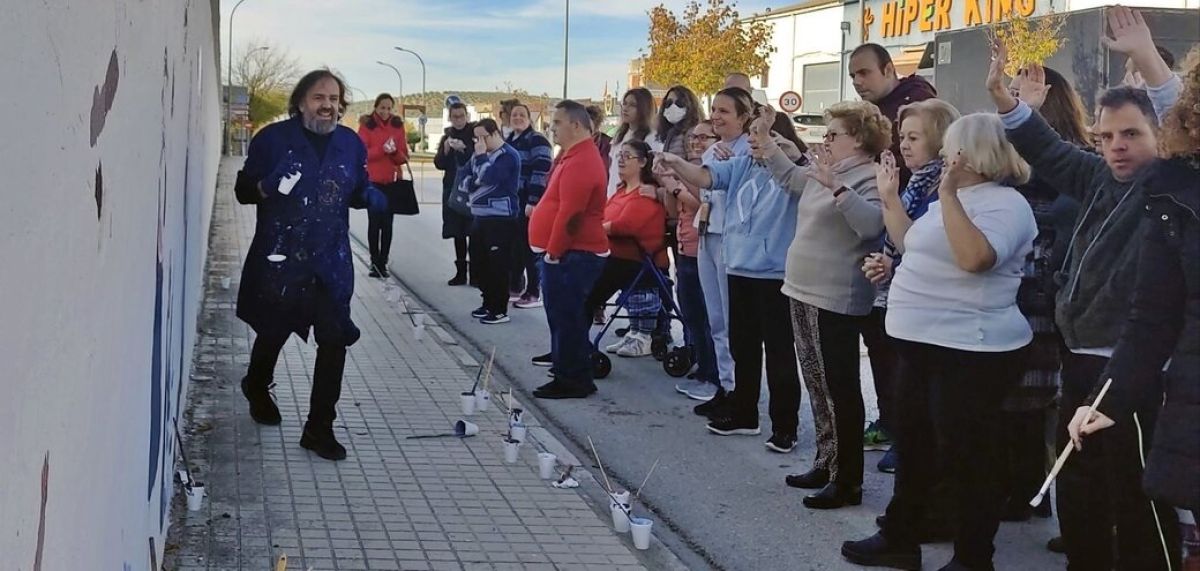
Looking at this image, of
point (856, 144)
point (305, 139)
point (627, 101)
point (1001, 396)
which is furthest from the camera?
point (627, 101)

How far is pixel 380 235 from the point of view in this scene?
13453 mm

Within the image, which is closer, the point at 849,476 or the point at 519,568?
the point at 519,568

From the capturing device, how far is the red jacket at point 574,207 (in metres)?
7.66

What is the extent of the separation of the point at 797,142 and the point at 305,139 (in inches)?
97.3

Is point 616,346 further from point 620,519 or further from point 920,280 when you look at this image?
point 920,280

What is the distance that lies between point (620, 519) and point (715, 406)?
7.62 feet

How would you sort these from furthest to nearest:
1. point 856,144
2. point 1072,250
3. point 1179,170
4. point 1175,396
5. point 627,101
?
point 627,101
point 856,144
point 1072,250
point 1179,170
point 1175,396

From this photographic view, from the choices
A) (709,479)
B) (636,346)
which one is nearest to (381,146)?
(636,346)

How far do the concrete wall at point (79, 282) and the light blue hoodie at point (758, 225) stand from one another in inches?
128

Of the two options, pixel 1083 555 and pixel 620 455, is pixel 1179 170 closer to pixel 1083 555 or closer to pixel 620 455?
pixel 1083 555

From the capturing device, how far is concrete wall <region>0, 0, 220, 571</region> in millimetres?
1528

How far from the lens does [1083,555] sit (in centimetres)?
438

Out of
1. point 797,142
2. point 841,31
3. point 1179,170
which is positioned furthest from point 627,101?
point 841,31

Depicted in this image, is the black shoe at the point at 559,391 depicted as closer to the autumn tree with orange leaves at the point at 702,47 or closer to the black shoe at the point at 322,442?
the black shoe at the point at 322,442
